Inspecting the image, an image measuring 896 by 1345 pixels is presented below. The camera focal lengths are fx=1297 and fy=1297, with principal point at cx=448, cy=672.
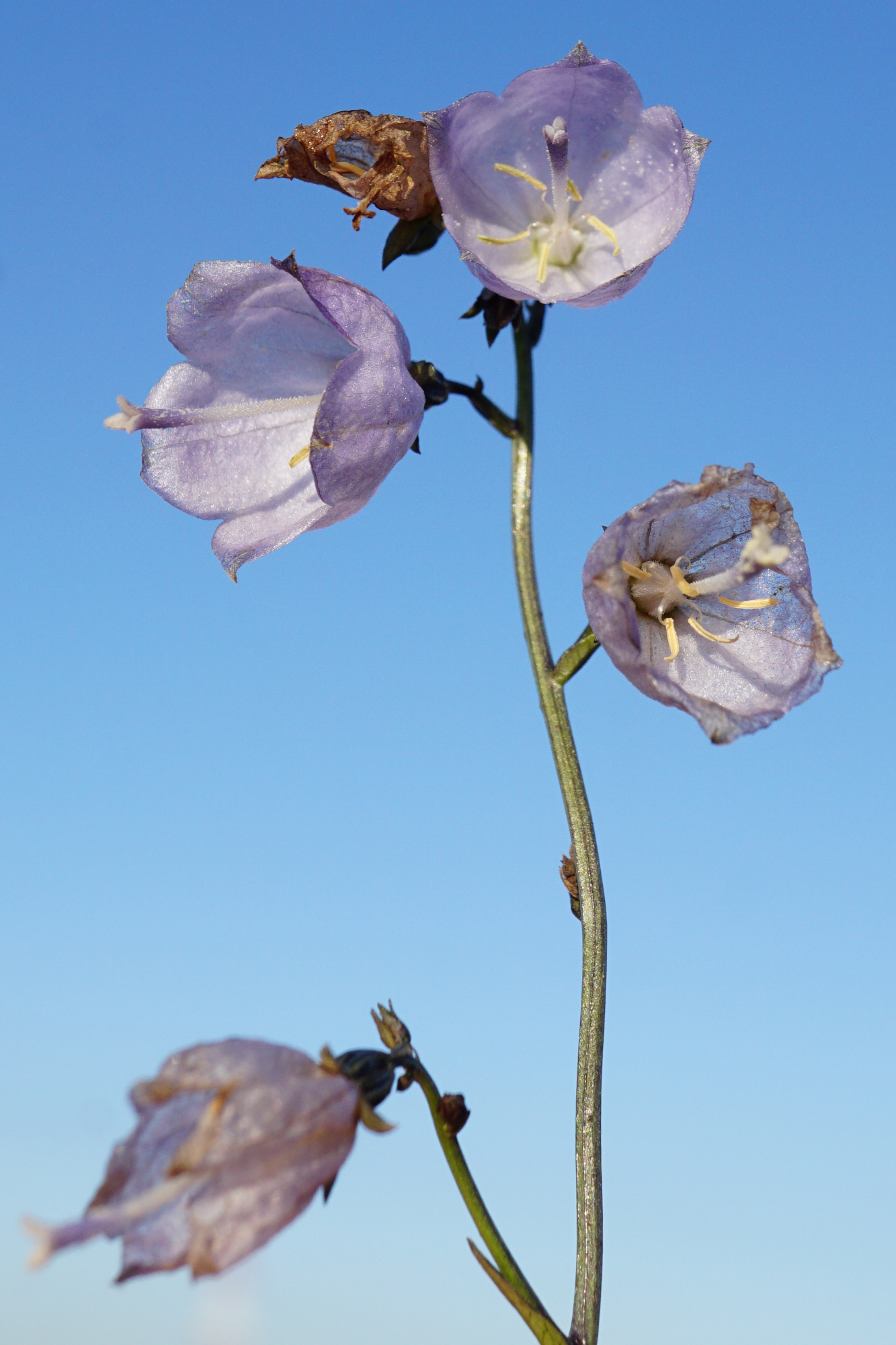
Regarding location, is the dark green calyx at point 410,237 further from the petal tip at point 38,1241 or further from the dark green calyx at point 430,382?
the petal tip at point 38,1241

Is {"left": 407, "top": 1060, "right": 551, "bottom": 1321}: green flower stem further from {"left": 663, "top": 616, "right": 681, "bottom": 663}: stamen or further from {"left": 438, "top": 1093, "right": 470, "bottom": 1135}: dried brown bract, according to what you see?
{"left": 663, "top": 616, "right": 681, "bottom": 663}: stamen

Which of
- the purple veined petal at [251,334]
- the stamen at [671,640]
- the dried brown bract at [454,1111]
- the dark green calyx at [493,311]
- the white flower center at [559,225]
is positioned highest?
the white flower center at [559,225]

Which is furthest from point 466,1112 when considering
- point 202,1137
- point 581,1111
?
point 202,1137

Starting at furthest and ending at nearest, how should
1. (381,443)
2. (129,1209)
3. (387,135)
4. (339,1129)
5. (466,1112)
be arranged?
(387,135) < (381,443) < (466,1112) < (339,1129) < (129,1209)

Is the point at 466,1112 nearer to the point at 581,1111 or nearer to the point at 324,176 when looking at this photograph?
the point at 581,1111

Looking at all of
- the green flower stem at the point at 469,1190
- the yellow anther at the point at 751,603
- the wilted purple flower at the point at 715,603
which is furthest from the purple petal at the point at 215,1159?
the yellow anther at the point at 751,603

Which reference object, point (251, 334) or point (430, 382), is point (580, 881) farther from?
point (251, 334)

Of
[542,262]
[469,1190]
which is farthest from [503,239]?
[469,1190]
